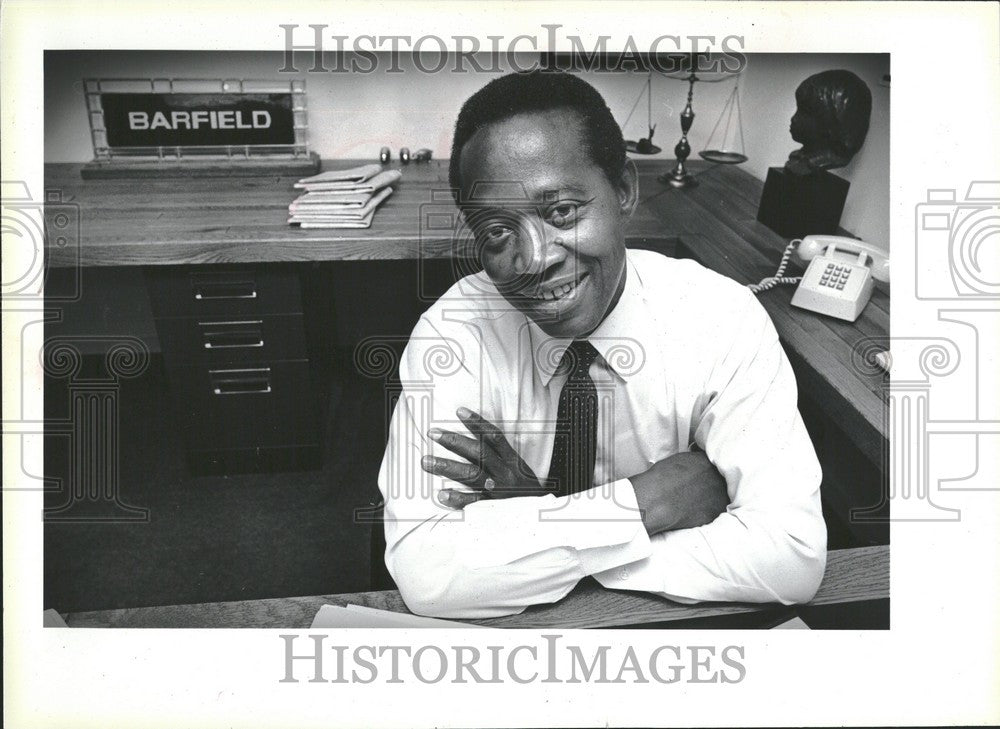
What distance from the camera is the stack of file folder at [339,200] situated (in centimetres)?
159

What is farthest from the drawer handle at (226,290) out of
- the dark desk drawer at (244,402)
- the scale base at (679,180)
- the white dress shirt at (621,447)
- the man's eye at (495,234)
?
the scale base at (679,180)

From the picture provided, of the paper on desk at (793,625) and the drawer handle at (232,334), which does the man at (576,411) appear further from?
the drawer handle at (232,334)

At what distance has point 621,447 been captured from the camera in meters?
1.14

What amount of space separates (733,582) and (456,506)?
36 centimetres

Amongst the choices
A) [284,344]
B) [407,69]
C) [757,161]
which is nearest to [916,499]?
[757,161]

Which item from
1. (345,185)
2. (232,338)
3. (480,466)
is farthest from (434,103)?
(480,466)

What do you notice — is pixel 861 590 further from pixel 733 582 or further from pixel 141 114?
pixel 141 114

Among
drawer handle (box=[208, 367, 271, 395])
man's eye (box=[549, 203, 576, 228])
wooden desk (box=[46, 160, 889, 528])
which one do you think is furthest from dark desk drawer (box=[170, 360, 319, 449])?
man's eye (box=[549, 203, 576, 228])

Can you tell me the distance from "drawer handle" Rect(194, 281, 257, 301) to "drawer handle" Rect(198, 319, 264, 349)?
58 mm

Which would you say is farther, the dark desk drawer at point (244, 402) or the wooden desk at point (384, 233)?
the dark desk drawer at point (244, 402)

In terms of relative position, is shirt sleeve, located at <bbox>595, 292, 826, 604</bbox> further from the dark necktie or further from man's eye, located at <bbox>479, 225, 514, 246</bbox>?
man's eye, located at <bbox>479, 225, 514, 246</bbox>

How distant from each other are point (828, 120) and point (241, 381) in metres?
1.38

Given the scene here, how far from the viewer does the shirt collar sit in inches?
43.6

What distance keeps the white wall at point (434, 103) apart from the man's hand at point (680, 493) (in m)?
0.55
